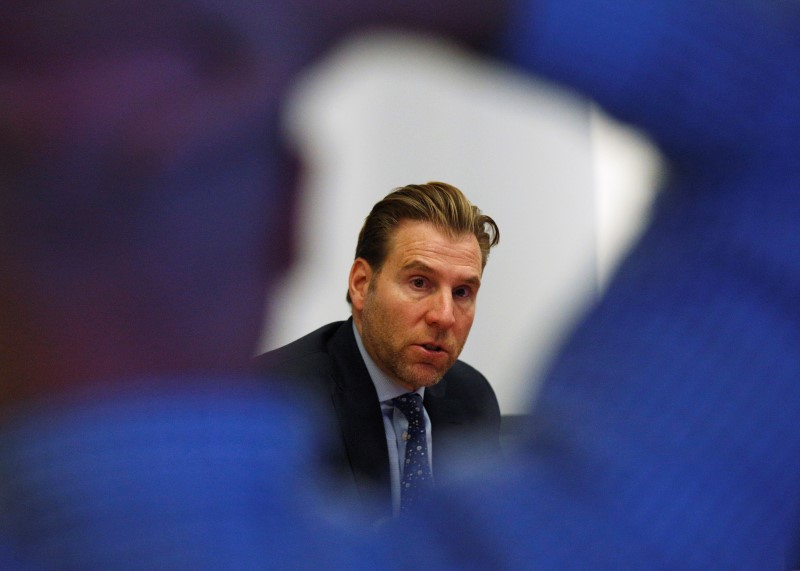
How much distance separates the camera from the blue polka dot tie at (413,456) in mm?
400

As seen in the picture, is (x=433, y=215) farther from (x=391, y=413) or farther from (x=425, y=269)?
(x=391, y=413)

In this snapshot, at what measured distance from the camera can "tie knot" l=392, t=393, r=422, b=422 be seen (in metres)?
0.52

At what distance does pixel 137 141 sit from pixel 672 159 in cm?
24

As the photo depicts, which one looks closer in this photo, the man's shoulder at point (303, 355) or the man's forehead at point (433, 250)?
the man's shoulder at point (303, 355)

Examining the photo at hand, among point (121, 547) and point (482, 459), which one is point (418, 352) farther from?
point (121, 547)

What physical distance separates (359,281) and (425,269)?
0.04 metres

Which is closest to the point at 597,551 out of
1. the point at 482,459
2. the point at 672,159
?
the point at 482,459

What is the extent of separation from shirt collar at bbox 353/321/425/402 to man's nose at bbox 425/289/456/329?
2.4 inches

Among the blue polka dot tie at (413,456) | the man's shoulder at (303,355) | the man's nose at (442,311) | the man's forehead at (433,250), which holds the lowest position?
the blue polka dot tie at (413,456)

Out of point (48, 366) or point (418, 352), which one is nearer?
point (48, 366)

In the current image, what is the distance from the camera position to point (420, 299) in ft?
1.60

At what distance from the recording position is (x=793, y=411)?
39 centimetres

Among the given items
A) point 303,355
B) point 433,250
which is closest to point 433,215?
point 433,250

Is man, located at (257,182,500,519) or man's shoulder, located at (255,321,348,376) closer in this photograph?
man's shoulder, located at (255,321,348,376)
